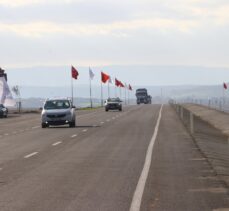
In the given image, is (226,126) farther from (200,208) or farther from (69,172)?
(200,208)

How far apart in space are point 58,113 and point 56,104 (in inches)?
69.7

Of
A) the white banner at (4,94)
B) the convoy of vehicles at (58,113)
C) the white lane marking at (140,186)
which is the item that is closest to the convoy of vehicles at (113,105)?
the white banner at (4,94)

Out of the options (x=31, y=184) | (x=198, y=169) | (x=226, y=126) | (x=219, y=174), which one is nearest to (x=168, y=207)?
(x=31, y=184)

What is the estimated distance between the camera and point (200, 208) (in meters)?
10.2

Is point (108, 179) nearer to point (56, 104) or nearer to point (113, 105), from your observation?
point (56, 104)

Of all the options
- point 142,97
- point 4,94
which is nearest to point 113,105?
point 4,94

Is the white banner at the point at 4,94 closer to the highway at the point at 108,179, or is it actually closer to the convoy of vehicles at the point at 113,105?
Result: the convoy of vehicles at the point at 113,105

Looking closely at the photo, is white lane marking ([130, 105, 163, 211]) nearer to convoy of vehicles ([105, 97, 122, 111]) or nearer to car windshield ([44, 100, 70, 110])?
car windshield ([44, 100, 70, 110])

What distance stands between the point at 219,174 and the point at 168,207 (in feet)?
15.9

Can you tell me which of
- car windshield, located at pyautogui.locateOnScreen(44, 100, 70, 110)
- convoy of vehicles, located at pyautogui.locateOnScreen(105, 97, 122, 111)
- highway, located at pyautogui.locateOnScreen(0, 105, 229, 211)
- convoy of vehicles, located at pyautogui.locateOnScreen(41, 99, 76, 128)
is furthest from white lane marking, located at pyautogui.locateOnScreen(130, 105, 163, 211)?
convoy of vehicles, located at pyautogui.locateOnScreen(105, 97, 122, 111)

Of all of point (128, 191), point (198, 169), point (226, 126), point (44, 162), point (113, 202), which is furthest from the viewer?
point (226, 126)

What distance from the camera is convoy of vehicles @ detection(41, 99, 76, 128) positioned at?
127 feet

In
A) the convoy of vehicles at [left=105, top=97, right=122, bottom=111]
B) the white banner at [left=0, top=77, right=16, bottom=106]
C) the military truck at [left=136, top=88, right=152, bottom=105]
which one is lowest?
the military truck at [left=136, top=88, right=152, bottom=105]

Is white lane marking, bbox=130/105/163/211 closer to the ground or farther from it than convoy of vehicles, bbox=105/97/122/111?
farther from it
